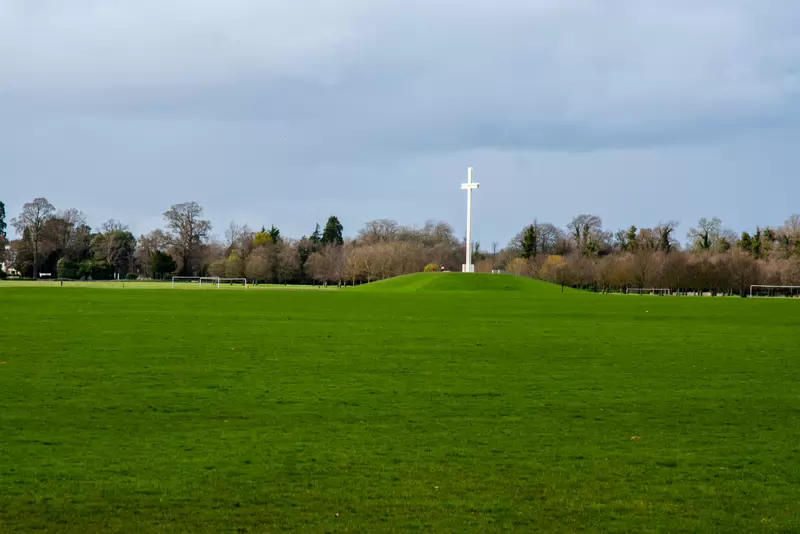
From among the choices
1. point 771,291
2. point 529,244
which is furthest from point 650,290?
point 529,244

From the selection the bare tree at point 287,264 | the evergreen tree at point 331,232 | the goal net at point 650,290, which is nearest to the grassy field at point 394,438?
the goal net at point 650,290

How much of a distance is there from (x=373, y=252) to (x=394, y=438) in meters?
116

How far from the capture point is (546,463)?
845 centimetres

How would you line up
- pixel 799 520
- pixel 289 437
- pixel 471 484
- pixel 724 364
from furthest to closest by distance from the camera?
pixel 724 364
pixel 289 437
pixel 471 484
pixel 799 520

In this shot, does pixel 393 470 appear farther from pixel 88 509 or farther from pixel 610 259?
pixel 610 259

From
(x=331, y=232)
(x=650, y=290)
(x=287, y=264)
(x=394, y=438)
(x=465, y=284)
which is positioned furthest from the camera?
(x=331, y=232)

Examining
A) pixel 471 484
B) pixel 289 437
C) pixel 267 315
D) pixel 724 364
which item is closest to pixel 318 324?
pixel 267 315

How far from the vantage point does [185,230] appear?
14362 centimetres

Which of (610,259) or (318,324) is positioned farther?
(610,259)

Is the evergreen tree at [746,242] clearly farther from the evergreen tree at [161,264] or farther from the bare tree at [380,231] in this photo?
the evergreen tree at [161,264]

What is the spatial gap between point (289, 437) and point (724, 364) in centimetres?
1104

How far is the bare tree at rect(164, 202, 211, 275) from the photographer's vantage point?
14262cm

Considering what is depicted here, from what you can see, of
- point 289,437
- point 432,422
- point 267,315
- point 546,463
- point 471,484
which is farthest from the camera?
point 267,315

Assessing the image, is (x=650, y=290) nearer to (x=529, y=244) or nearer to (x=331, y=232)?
(x=529, y=244)
